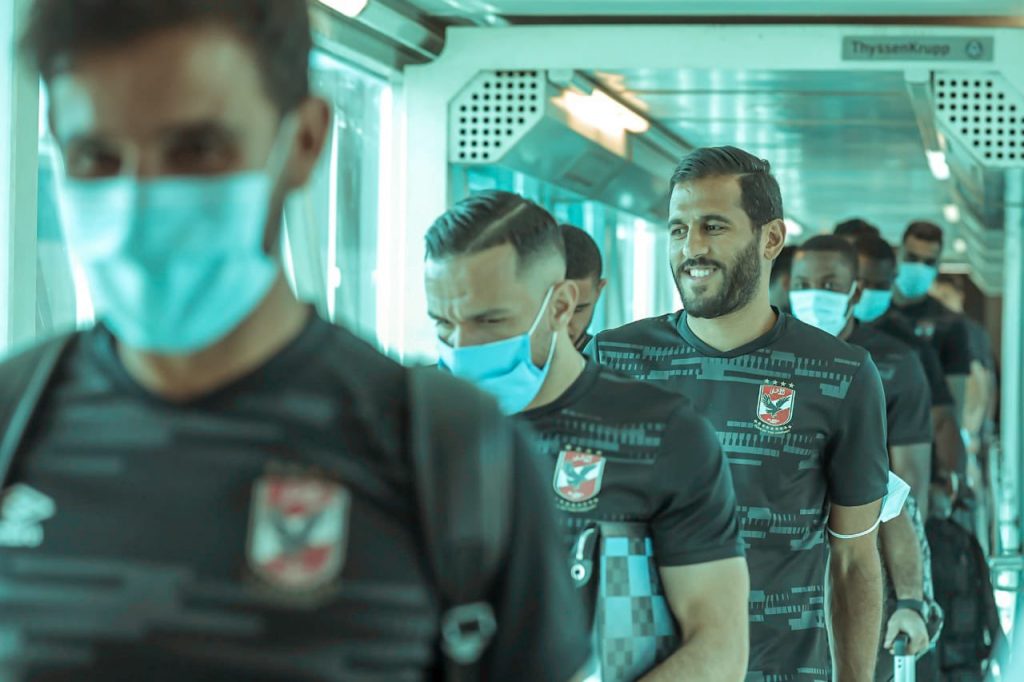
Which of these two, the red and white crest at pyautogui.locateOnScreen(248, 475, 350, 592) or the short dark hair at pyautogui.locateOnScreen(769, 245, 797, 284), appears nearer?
the red and white crest at pyautogui.locateOnScreen(248, 475, 350, 592)

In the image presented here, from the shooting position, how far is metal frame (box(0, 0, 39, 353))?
348 centimetres

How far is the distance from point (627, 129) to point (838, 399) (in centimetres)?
510

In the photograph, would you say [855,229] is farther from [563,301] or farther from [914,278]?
[563,301]

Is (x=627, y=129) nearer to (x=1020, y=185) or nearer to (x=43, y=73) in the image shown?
(x=1020, y=185)

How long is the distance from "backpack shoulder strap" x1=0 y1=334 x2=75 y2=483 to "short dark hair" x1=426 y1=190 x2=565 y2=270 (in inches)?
51.4

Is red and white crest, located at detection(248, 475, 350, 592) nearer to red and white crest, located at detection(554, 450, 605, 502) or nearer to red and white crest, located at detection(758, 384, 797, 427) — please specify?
red and white crest, located at detection(554, 450, 605, 502)

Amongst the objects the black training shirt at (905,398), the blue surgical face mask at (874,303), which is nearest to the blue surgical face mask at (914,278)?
the blue surgical face mask at (874,303)

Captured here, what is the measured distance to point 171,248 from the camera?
1.18m

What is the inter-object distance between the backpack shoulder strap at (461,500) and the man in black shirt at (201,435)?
13 millimetres

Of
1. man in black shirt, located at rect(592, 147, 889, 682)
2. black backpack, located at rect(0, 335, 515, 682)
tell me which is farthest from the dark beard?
black backpack, located at rect(0, 335, 515, 682)

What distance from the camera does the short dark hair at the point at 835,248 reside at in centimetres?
526

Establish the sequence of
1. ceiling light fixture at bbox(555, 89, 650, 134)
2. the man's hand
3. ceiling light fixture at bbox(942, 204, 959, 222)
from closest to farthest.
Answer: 1. the man's hand
2. ceiling light fixture at bbox(555, 89, 650, 134)
3. ceiling light fixture at bbox(942, 204, 959, 222)

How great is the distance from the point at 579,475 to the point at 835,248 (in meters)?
2.97

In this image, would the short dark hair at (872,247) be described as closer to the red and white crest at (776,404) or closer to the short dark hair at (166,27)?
the red and white crest at (776,404)
